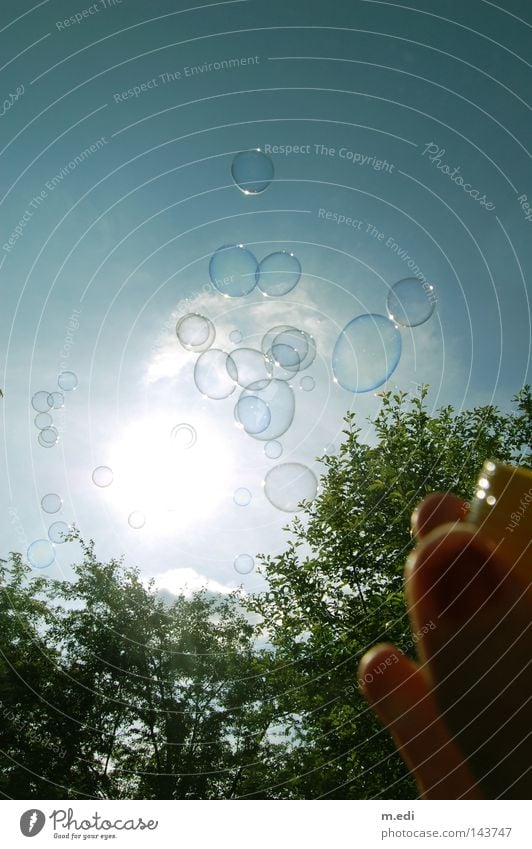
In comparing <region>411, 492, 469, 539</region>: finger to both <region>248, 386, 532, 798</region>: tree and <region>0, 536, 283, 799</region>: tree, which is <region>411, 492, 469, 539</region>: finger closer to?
<region>248, 386, 532, 798</region>: tree

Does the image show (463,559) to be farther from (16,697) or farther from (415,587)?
(16,697)

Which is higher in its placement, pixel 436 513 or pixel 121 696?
pixel 121 696

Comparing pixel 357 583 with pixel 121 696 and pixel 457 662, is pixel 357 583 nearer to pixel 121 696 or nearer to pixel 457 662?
pixel 457 662

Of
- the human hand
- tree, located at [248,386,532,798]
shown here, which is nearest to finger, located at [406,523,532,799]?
the human hand

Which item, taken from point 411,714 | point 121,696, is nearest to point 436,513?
point 411,714

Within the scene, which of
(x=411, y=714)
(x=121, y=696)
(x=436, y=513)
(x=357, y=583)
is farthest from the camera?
(x=121, y=696)

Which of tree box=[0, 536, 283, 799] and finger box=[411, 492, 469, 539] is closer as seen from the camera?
finger box=[411, 492, 469, 539]
